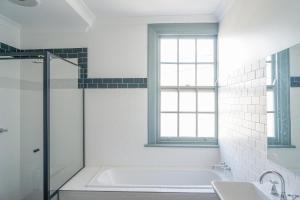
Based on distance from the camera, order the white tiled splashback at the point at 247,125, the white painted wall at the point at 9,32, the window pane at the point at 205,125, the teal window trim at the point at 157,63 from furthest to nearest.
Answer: the window pane at the point at 205,125 → the teal window trim at the point at 157,63 → the white painted wall at the point at 9,32 → the white tiled splashback at the point at 247,125

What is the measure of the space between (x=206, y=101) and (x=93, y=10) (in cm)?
178

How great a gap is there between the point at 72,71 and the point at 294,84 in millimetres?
2268

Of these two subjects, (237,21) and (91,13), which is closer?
(237,21)

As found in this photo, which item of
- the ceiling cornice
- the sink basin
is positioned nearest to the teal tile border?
the sink basin

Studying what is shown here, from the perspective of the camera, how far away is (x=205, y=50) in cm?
302

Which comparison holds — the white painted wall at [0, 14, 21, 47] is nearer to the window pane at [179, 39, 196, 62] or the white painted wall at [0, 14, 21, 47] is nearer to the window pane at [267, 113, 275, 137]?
the window pane at [179, 39, 196, 62]

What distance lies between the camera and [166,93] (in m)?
3.03

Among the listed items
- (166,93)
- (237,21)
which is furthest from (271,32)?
(166,93)

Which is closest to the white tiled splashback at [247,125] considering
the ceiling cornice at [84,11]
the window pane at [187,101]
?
the window pane at [187,101]

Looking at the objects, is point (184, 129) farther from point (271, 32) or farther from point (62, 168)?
point (271, 32)

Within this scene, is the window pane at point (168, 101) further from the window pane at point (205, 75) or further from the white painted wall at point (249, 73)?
the white painted wall at point (249, 73)

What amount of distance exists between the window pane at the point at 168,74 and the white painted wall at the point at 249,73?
2.09ft

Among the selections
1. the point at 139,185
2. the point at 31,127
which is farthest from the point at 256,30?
the point at 31,127

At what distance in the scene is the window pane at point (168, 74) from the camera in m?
3.04
